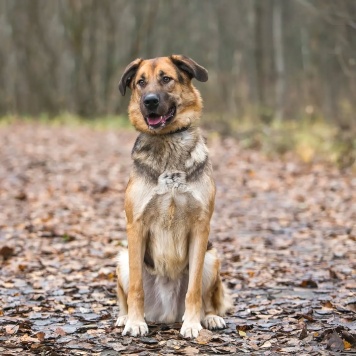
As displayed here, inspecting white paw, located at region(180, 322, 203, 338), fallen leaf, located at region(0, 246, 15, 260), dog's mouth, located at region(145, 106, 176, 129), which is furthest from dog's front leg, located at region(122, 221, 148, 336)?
fallen leaf, located at region(0, 246, 15, 260)

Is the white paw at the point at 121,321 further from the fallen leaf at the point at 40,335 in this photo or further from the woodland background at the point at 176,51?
the woodland background at the point at 176,51

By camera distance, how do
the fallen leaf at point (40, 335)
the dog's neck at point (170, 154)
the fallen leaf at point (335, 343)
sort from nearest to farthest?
the fallen leaf at point (335, 343), the fallen leaf at point (40, 335), the dog's neck at point (170, 154)

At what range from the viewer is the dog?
455 centimetres

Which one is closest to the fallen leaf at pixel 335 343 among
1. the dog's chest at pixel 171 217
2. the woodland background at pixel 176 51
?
the dog's chest at pixel 171 217

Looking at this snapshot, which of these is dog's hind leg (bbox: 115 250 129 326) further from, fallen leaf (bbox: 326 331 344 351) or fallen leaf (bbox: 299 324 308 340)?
fallen leaf (bbox: 326 331 344 351)

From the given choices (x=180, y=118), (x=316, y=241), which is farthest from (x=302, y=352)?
(x=316, y=241)

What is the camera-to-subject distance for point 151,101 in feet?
15.1

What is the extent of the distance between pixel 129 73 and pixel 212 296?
1917 millimetres

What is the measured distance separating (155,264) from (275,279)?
191 cm

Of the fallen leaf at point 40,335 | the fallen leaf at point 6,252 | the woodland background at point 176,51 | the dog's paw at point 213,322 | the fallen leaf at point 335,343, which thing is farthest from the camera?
the woodland background at point 176,51

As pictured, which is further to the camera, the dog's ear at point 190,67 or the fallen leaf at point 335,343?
the dog's ear at point 190,67

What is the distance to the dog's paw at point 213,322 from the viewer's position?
477 cm

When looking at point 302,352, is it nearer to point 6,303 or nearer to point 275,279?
point 275,279

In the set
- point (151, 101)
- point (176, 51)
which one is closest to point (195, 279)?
point (151, 101)
